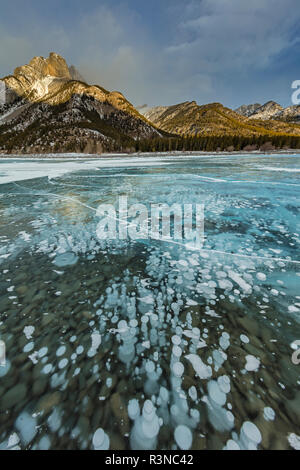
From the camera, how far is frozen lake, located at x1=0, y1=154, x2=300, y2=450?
1.89 metres

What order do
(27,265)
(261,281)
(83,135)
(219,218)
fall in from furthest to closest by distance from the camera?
(83,135), (219,218), (27,265), (261,281)

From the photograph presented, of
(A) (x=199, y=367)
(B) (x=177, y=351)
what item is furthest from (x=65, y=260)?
(A) (x=199, y=367)

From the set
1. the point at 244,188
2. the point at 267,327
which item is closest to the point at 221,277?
the point at 267,327

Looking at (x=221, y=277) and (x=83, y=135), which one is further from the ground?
(x=83, y=135)

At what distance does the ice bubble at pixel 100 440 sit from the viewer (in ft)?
5.86

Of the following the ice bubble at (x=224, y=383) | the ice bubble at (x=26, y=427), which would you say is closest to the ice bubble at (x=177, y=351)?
the ice bubble at (x=224, y=383)

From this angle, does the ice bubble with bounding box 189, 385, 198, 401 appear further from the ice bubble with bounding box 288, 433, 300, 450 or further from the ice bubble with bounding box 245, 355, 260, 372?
the ice bubble with bounding box 288, 433, 300, 450

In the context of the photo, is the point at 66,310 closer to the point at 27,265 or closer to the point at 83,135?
the point at 27,265

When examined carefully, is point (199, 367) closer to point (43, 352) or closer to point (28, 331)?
point (43, 352)

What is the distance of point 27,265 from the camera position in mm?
4461

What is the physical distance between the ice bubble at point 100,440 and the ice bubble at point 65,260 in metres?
3.22

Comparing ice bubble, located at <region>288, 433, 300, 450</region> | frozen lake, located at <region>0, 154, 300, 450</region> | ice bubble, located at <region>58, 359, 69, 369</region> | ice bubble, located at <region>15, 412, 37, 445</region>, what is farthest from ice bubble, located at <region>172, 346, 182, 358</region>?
ice bubble, located at <region>15, 412, 37, 445</region>

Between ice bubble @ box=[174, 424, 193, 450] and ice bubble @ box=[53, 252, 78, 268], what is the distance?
11.7ft
